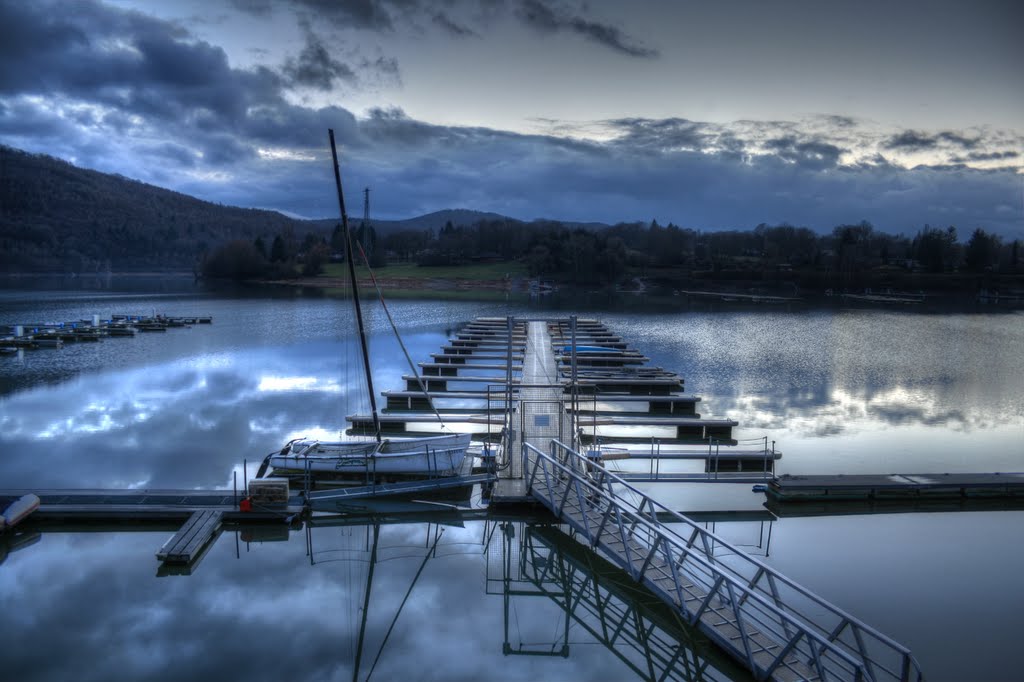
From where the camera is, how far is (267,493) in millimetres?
14688

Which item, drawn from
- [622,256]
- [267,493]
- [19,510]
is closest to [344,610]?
[267,493]

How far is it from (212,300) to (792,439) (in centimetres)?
8067

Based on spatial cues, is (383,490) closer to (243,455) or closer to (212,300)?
(243,455)

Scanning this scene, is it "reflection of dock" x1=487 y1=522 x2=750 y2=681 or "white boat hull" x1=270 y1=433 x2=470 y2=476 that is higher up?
"white boat hull" x1=270 y1=433 x2=470 y2=476

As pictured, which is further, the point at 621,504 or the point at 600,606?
the point at 621,504

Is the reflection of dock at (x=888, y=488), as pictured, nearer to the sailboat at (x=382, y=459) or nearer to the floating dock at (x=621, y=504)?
the floating dock at (x=621, y=504)

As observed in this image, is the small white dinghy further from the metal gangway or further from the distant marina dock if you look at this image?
the distant marina dock

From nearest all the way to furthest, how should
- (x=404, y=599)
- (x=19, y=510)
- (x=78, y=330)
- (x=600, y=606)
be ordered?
1. (x=600, y=606)
2. (x=404, y=599)
3. (x=19, y=510)
4. (x=78, y=330)

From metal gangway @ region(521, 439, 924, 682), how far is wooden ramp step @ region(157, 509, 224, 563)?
262 inches

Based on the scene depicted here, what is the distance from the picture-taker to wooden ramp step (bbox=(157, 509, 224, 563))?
12.8 metres

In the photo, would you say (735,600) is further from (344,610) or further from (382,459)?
(382,459)

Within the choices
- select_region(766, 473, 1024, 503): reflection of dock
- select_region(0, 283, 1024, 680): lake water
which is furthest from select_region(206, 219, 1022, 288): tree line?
select_region(766, 473, 1024, 503): reflection of dock

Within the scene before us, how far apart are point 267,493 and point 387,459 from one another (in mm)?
2967

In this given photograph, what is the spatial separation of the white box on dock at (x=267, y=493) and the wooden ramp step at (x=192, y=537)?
2.47 feet
